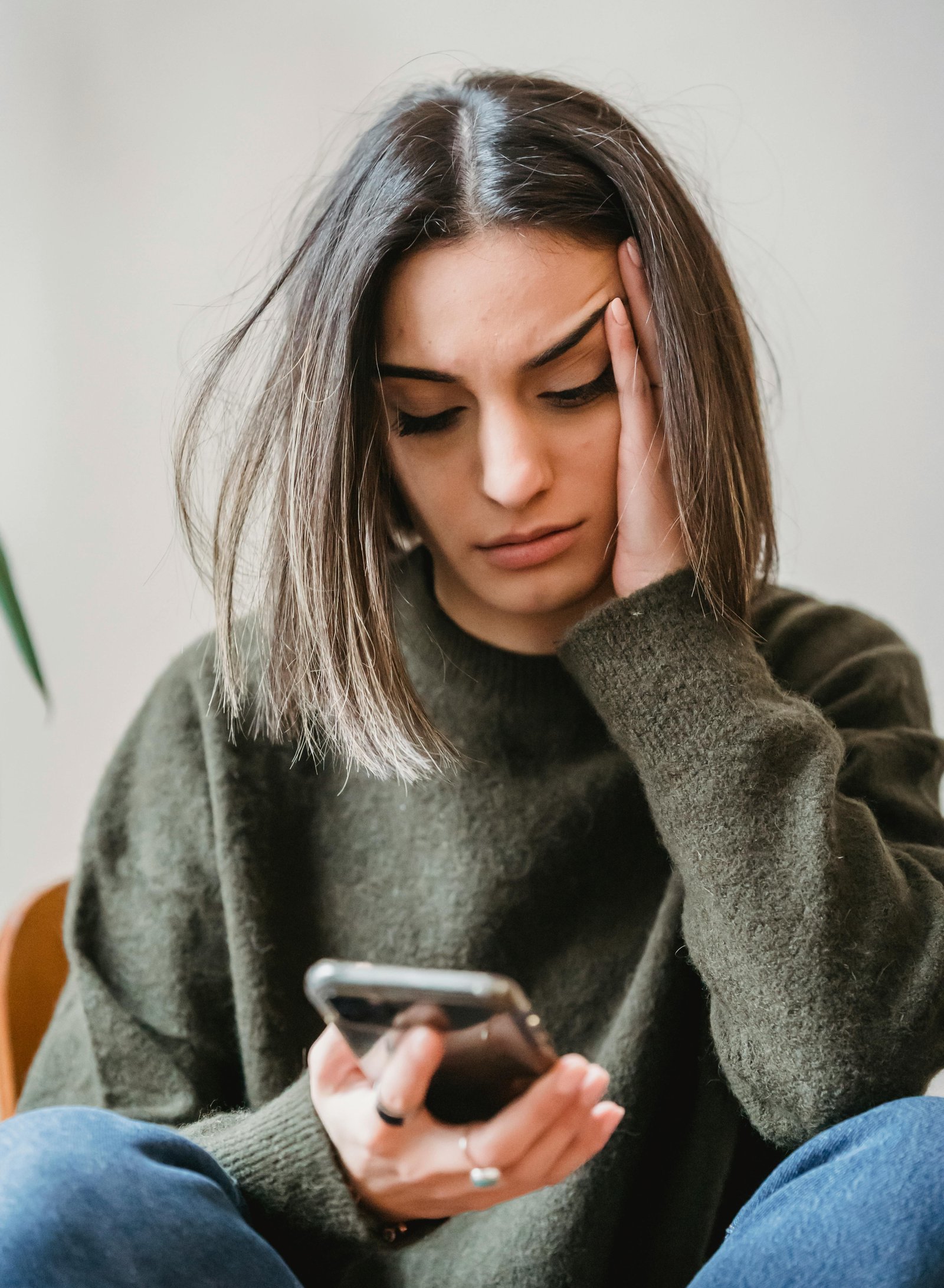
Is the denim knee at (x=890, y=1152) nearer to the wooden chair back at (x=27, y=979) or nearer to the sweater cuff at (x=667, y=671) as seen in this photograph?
the sweater cuff at (x=667, y=671)

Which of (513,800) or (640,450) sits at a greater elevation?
(640,450)

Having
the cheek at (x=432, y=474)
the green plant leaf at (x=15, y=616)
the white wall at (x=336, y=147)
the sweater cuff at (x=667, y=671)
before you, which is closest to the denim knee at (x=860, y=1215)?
the sweater cuff at (x=667, y=671)

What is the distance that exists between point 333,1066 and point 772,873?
28 centimetres

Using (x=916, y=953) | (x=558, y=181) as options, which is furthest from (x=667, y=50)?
(x=916, y=953)

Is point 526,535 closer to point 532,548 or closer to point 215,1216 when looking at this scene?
point 532,548

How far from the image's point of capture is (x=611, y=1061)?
78cm

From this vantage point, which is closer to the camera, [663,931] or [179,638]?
[663,931]

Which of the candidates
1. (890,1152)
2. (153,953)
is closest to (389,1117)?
(890,1152)

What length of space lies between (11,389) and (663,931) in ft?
3.05

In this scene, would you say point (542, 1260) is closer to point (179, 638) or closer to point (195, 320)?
point (179, 638)

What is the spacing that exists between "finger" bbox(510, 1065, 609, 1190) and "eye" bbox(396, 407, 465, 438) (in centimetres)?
41

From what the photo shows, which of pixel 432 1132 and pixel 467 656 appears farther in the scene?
pixel 467 656

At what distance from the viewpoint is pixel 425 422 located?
74cm

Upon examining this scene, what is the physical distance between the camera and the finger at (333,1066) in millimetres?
600
